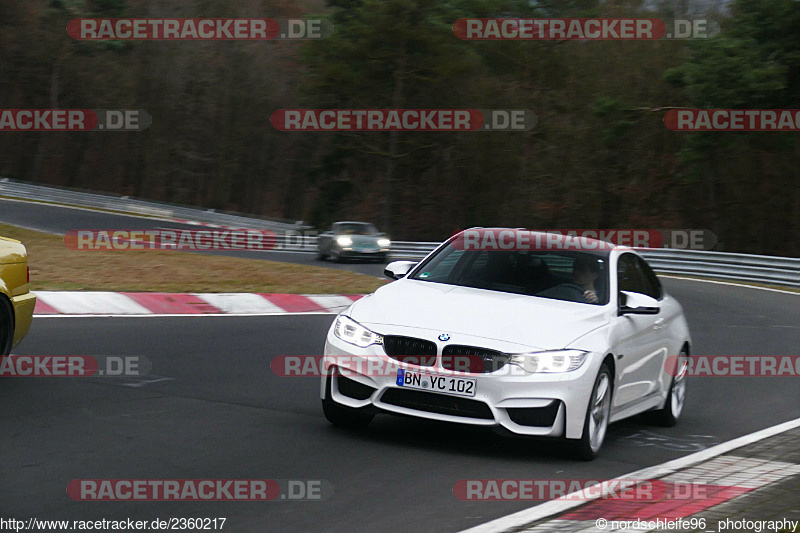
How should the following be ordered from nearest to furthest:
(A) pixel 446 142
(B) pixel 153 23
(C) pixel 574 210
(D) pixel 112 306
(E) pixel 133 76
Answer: (D) pixel 112 306, (C) pixel 574 210, (A) pixel 446 142, (B) pixel 153 23, (E) pixel 133 76

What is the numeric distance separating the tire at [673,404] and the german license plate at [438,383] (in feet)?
9.09

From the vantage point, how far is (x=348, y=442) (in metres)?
7.33

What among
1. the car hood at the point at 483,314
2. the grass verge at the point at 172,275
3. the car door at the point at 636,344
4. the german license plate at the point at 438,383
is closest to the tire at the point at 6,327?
the car hood at the point at 483,314

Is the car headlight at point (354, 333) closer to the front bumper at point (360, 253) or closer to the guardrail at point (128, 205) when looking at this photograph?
the front bumper at point (360, 253)

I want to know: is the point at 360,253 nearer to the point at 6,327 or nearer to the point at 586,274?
the point at 6,327

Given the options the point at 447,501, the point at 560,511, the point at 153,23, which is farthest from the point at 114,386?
the point at 153,23

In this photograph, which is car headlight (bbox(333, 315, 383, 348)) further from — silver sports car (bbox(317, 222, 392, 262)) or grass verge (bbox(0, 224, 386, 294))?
silver sports car (bbox(317, 222, 392, 262))

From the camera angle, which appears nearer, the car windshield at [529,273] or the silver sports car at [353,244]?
the car windshield at [529,273]

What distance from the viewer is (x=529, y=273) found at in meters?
8.37

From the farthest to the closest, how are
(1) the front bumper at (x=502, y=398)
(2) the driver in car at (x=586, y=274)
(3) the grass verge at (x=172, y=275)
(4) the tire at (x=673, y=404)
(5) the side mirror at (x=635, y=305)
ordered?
(3) the grass verge at (x=172, y=275), (4) the tire at (x=673, y=404), (2) the driver in car at (x=586, y=274), (5) the side mirror at (x=635, y=305), (1) the front bumper at (x=502, y=398)

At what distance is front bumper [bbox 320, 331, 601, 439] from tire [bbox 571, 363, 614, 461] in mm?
85

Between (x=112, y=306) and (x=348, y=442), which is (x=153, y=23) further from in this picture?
(x=348, y=442)

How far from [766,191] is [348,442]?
41975mm

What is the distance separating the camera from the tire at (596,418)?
23.5ft
